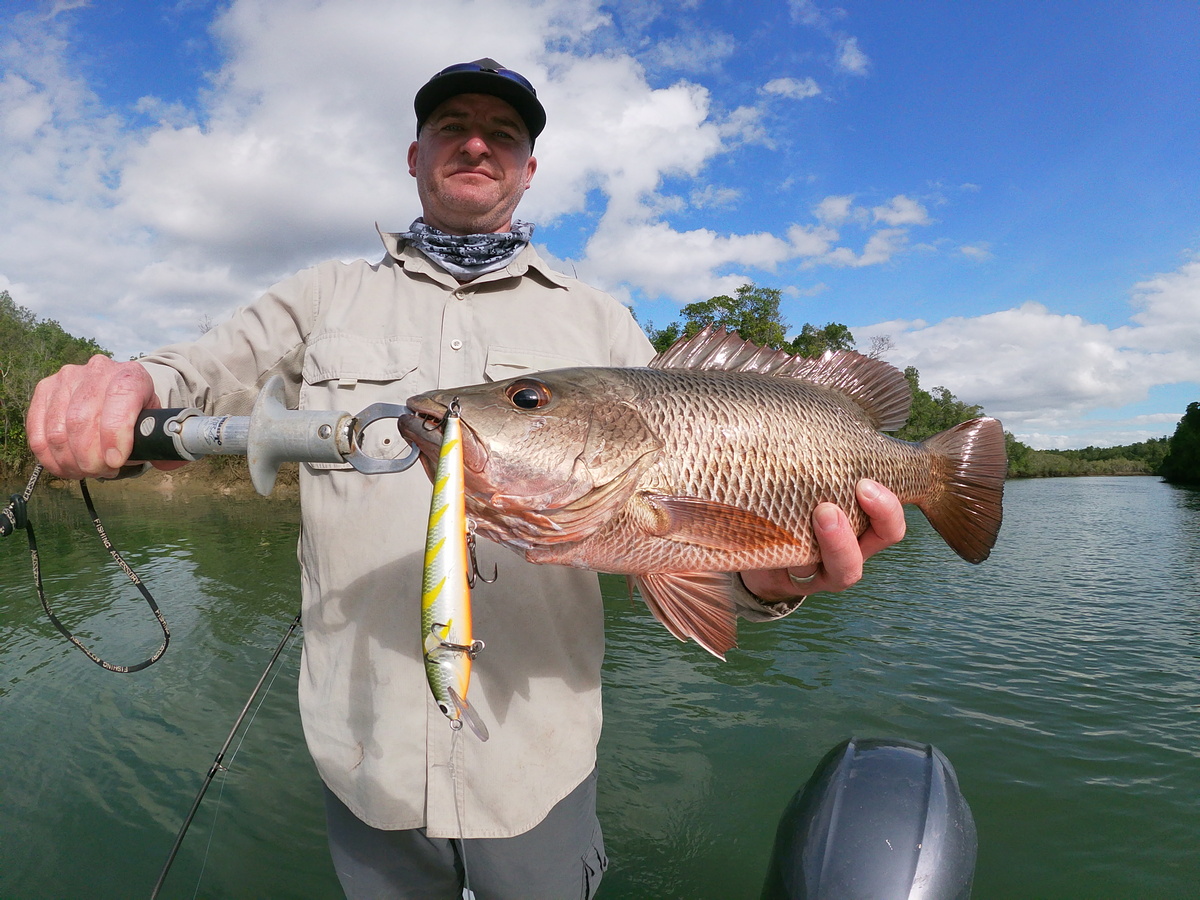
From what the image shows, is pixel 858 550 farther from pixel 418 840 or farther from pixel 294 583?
pixel 294 583

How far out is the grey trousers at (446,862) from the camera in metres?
2.17

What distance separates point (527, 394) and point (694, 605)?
0.86m

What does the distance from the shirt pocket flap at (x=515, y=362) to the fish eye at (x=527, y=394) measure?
460mm

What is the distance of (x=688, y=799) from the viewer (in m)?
6.43

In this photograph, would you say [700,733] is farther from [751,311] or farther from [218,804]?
[751,311]

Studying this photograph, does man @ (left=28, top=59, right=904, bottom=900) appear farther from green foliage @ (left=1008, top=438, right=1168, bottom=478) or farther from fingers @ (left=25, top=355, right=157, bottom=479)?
green foliage @ (left=1008, top=438, right=1168, bottom=478)

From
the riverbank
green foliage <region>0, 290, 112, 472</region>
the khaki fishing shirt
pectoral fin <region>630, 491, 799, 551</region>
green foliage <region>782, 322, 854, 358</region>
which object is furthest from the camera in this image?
green foliage <region>782, 322, 854, 358</region>

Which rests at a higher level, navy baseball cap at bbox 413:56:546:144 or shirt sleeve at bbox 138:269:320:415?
navy baseball cap at bbox 413:56:546:144

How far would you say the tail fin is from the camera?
2541mm

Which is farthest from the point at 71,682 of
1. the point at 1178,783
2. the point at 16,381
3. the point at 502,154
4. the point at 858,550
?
the point at 16,381

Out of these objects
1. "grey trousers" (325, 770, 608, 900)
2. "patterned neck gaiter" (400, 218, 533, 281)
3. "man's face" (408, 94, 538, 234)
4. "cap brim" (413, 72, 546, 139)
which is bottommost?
"grey trousers" (325, 770, 608, 900)

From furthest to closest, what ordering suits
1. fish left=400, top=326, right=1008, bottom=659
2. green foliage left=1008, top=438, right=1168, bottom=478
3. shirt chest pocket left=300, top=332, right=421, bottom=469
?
1. green foliage left=1008, top=438, right=1168, bottom=478
2. shirt chest pocket left=300, top=332, right=421, bottom=469
3. fish left=400, top=326, right=1008, bottom=659

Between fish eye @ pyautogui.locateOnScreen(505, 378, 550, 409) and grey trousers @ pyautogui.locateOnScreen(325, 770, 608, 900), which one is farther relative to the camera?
grey trousers @ pyautogui.locateOnScreen(325, 770, 608, 900)

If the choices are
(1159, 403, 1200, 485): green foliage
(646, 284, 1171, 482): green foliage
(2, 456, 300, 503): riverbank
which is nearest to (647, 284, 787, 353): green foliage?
(646, 284, 1171, 482): green foliage
